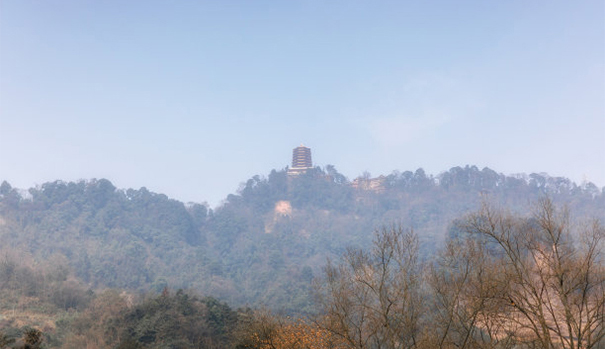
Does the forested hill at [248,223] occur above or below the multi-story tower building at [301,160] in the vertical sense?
below

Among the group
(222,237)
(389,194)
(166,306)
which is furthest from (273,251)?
(166,306)

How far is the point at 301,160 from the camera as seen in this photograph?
123 m

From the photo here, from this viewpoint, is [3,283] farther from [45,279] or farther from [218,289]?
[218,289]

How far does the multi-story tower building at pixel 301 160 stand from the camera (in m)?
122

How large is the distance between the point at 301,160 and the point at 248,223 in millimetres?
28483

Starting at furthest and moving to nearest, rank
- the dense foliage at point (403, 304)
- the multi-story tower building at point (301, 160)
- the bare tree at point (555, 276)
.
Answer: the multi-story tower building at point (301, 160) → the dense foliage at point (403, 304) → the bare tree at point (555, 276)

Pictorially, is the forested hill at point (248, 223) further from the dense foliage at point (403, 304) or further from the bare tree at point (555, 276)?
the bare tree at point (555, 276)

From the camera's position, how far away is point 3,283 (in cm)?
4091

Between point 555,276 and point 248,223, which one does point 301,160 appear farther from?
point 555,276

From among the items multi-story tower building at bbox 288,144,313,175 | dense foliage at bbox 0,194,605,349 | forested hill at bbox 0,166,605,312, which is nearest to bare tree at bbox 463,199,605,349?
dense foliage at bbox 0,194,605,349

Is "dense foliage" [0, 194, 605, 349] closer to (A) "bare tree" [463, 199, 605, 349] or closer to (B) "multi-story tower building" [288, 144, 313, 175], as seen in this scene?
(A) "bare tree" [463, 199, 605, 349]

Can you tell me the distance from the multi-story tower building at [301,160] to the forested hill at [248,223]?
Answer: 4.32 meters

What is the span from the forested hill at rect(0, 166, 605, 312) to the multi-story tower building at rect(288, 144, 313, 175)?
4318 mm

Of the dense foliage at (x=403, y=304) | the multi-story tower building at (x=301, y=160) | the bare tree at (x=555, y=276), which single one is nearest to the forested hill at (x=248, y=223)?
the multi-story tower building at (x=301, y=160)
